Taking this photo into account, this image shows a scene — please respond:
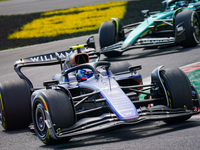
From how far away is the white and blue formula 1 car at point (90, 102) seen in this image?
5805mm

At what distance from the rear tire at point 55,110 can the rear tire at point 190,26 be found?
320 inches

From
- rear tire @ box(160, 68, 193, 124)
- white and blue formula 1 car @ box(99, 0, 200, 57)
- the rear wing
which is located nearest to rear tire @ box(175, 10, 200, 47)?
white and blue formula 1 car @ box(99, 0, 200, 57)

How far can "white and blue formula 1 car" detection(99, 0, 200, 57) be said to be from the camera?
526 inches

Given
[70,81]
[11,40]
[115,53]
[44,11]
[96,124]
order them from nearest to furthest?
[96,124] < [70,81] < [115,53] < [11,40] < [44,11]

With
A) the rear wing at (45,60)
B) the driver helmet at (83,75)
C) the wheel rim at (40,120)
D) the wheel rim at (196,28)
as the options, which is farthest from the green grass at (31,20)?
the wheel rim at (40,120)

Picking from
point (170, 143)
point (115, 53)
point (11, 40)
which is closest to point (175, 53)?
point (115, 53)

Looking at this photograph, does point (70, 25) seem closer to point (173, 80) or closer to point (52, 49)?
point (52, 49)

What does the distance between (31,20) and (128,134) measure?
19.6 metres

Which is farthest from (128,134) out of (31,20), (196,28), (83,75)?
(31,20)

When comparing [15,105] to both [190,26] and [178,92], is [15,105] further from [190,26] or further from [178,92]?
[190,26]

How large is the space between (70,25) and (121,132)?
17.0m

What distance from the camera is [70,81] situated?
761 cm

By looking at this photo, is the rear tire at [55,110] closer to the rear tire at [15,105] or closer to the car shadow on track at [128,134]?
the car shadow on track at [128,134]

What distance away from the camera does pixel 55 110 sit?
229 inches
